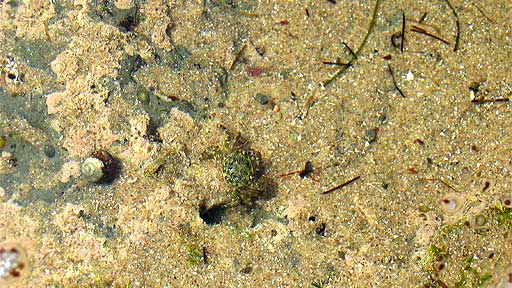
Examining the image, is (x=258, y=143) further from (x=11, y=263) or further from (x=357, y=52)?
(x=11, y=263)

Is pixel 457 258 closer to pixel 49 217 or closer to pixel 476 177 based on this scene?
pixel 476 177

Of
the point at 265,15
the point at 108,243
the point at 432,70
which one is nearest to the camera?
the point at 108,243

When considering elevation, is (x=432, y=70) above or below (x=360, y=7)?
below

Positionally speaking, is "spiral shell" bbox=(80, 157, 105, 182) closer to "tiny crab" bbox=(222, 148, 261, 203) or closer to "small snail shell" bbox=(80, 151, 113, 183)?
"small snail shell" bbox=(80, 151, 113, 183)

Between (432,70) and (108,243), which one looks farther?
(432,70)

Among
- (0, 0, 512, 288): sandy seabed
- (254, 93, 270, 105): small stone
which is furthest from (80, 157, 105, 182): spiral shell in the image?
(254, 93, 270, 105): small stone

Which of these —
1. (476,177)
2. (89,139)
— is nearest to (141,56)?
(89,139)

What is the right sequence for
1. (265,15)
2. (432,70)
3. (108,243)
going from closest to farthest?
(108,243) → (432,70) → (265,15)

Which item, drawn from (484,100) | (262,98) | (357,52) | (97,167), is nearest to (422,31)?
(357,52)

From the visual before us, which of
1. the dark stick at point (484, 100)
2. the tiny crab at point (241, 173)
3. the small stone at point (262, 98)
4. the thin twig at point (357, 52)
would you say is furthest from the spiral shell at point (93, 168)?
the dark stick at point (484, 100)
